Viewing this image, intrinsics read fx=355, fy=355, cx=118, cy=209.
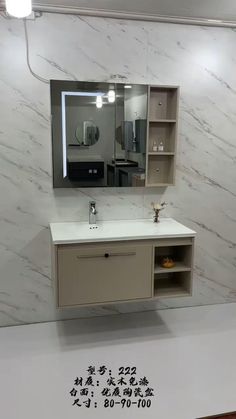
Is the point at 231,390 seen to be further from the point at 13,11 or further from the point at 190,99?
the point at 13,11

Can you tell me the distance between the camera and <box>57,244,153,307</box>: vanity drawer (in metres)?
2.45

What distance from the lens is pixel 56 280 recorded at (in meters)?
2.44

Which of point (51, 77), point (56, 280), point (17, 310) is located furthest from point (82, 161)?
point (17, 310)

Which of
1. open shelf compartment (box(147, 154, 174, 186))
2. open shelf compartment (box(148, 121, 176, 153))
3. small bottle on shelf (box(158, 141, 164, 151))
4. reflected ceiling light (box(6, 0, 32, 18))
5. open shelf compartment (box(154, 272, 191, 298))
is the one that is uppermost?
reflected ceiling light (box(6, 0, 32, 18))

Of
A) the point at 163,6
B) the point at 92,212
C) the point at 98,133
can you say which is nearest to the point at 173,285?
the point at 92,212

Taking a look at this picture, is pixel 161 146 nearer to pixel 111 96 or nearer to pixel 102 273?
pixel 111 96

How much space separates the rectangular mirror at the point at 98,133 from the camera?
2709mm

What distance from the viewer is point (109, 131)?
2807 mm

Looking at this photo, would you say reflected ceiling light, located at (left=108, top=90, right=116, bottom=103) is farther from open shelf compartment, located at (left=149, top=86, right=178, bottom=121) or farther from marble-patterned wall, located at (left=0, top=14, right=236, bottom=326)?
open shelf compartment, located at (left=149, top=86, right=178, bottom=121)

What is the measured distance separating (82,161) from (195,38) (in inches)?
53.9

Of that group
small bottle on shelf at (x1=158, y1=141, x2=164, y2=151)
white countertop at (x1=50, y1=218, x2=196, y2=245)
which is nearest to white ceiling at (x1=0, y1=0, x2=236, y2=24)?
small bottle on shelf at (x1=158, y1=141, x2=164, y2=151)

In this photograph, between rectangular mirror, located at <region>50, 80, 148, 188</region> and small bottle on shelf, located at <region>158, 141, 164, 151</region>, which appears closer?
rectangular mirror, located at <region>50, 80, 148, 188</region>

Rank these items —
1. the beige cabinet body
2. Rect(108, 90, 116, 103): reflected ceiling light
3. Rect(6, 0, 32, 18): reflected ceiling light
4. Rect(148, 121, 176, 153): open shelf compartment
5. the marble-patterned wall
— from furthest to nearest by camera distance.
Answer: Rect(148, 121, 176, 153): open shelf compartment, Rect(108, 90, 116, 103): reflected ceiling light, the marble-patterned wall, the beige cabinet body, Rect(6, 0, 32, 18): reflected ceiling light

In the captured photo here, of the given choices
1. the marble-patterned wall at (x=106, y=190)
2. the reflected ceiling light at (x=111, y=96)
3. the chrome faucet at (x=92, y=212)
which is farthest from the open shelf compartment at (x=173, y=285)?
the reflected ceiling light at (x=111, y=96)
